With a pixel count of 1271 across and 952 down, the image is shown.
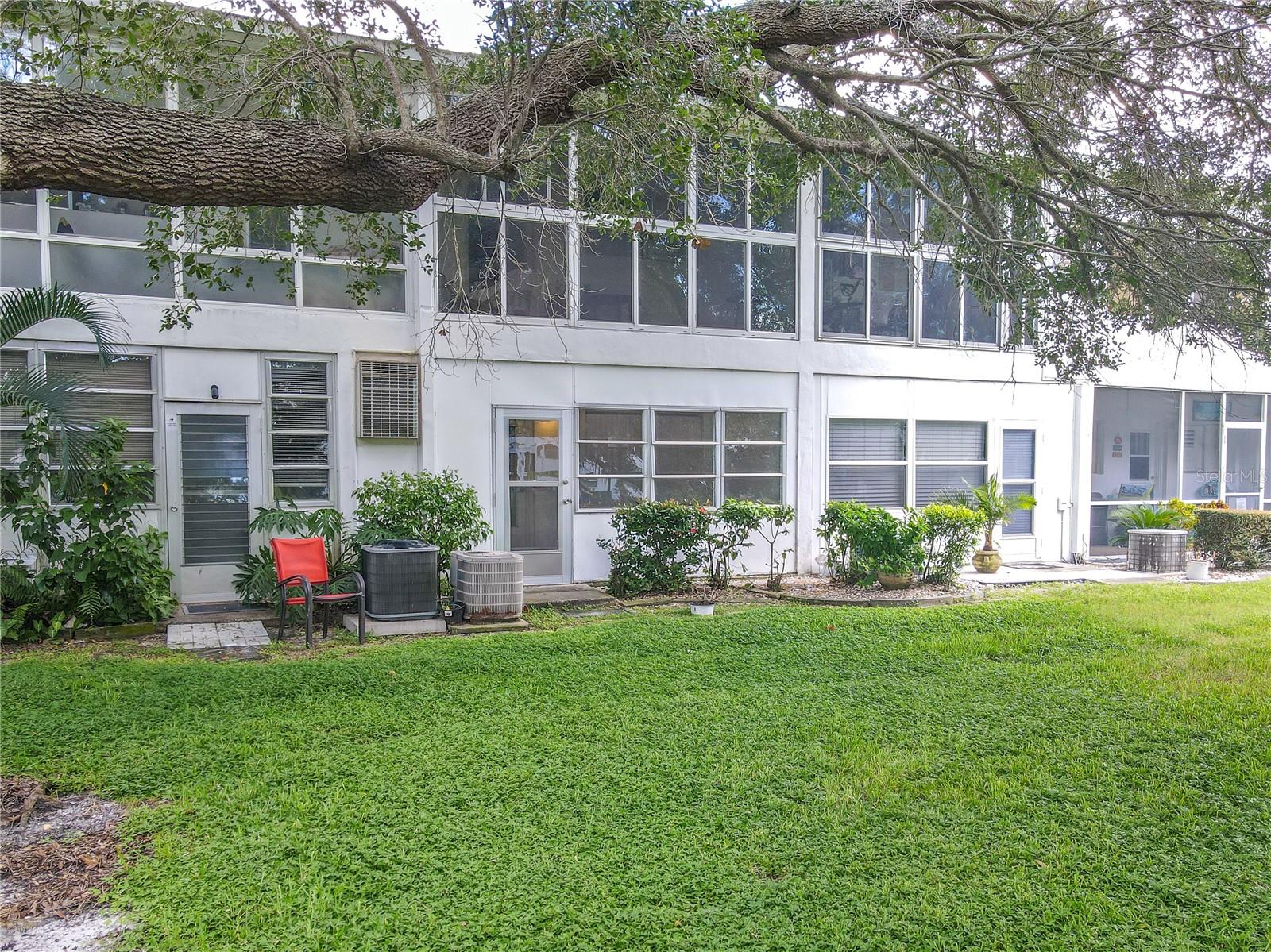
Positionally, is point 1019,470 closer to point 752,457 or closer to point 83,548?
point 752,457

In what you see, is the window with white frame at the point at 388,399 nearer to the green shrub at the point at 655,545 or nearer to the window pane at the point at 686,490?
the green shrub at the point at 655,545

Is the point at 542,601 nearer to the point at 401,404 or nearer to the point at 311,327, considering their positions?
the point at 401,404

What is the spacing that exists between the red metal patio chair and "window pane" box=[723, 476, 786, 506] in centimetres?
510

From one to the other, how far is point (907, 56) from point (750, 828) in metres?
6.70

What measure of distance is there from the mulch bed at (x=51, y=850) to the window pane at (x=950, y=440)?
11.3m

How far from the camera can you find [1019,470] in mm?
14062

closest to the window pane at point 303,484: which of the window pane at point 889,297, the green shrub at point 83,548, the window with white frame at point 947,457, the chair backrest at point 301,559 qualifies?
the chair backrest at point 301,559

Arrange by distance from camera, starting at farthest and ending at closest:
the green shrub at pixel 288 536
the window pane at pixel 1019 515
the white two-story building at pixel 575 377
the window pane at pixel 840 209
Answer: the window pane at pixel 1019 515, the window pane at pixel 840 209, the white two-story building at pixel 575 377, the green shrub at pixel 288 536

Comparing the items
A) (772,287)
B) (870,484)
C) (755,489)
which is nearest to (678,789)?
(755,489)

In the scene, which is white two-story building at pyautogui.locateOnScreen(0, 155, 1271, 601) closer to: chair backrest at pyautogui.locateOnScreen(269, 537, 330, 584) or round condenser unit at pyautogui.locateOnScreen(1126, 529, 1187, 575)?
round condenser unit at pyautogui.locateOnScreen(1126, 529, 1187, 575)

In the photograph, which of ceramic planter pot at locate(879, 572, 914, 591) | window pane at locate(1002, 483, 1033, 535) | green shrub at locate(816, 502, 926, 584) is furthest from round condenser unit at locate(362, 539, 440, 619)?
window pane at locate(1002, 483, 1033, 535)

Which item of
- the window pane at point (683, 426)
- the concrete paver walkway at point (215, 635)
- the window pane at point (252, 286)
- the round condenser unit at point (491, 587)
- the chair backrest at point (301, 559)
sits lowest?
the concrete paver walkway at point (215, 635)

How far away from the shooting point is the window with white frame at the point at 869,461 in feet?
41.9

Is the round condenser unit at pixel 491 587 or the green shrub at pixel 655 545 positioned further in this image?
the green shrub at pixel 655 545
